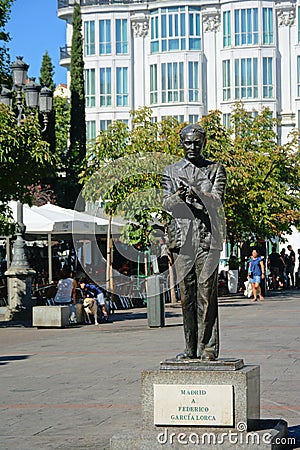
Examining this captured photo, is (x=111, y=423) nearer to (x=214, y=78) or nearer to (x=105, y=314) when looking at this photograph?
(x=105, y=314)

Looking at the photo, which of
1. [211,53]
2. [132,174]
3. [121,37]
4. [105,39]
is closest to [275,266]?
[132,174]

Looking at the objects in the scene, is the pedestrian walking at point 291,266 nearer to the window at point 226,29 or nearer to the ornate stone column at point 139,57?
the window at point 226,29

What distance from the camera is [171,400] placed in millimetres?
7840

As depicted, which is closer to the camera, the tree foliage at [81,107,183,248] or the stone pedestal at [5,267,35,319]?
the stone pedestal at [5,267,35,319]

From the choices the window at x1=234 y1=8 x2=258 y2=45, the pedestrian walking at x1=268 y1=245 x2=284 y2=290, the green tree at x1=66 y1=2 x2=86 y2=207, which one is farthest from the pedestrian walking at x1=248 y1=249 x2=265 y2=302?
the window at x1=234 y1=8 x2=258 y2=45

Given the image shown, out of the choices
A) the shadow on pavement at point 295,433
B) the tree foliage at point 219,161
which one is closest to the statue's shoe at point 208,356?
the shadow on pavement at point 295,433

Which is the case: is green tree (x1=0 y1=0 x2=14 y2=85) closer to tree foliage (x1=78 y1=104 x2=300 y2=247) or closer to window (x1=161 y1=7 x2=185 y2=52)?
tree foliage (x1=78 y1=104 x2=300 y2=247)

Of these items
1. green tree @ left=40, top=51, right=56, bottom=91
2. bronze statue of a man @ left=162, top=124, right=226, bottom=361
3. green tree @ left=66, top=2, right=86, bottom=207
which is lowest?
bronze statue of a man @ left=162, top=124, right=226, bottom=361

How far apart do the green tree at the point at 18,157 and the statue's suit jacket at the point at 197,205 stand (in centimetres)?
1249

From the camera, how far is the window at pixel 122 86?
6219 cm

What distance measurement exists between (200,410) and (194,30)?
54.7m

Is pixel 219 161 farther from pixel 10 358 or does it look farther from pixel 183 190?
pixel 183 190

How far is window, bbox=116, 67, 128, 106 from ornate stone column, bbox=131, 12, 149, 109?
21.7 inches

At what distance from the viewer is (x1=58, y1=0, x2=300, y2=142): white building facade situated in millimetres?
59719
